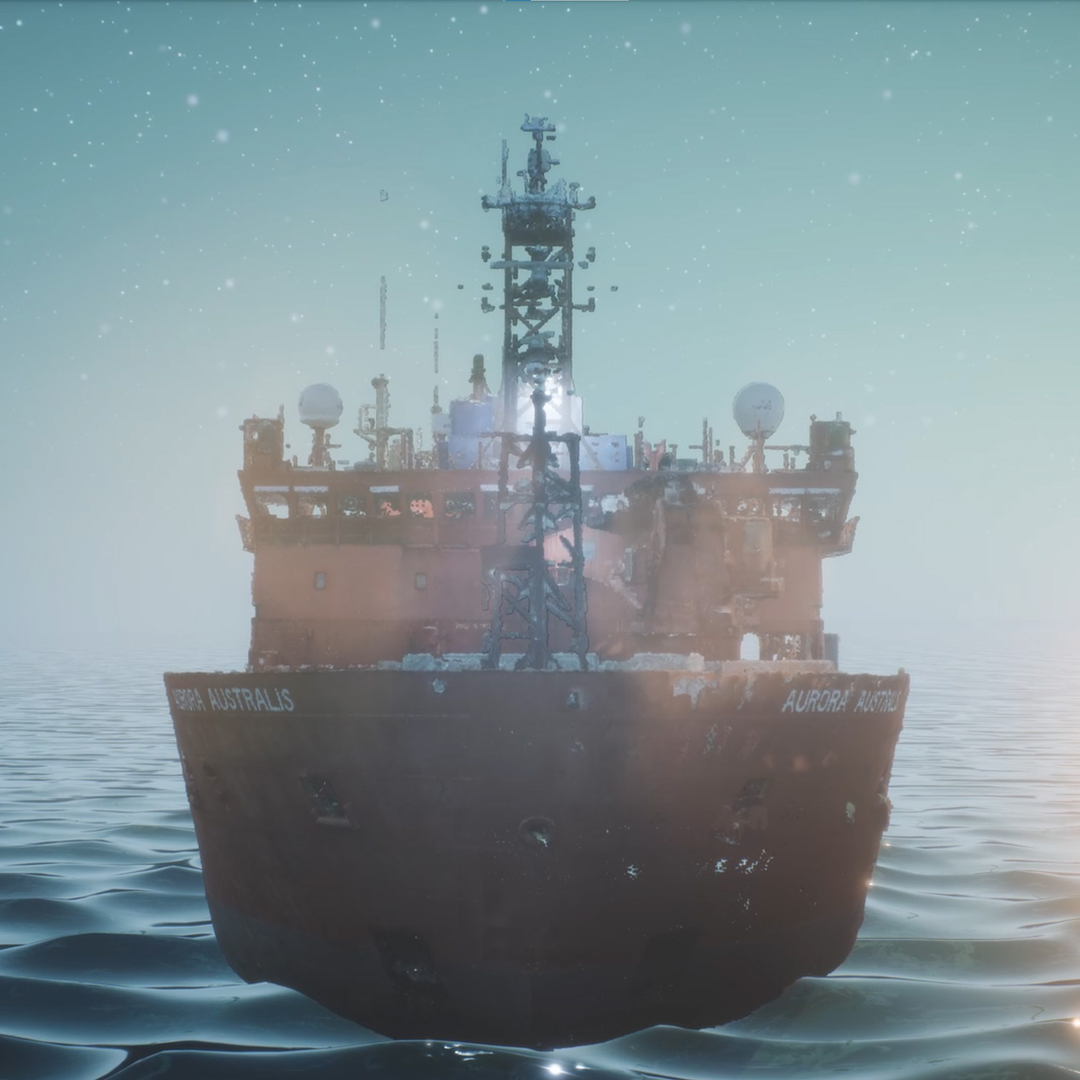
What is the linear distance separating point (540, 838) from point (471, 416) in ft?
66.5

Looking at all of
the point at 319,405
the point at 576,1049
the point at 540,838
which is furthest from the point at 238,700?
the point at 319,405

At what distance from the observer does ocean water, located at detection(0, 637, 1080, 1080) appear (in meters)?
9.39

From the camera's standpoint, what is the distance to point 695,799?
10203 millimetres

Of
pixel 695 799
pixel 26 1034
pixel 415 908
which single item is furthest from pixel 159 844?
pixel 695 799

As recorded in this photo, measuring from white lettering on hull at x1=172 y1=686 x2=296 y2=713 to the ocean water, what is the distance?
300 cm

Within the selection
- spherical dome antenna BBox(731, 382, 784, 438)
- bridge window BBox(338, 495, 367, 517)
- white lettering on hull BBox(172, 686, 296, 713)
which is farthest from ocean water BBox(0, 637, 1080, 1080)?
spherical dome antenna BBox(731, 382, 784, 438)

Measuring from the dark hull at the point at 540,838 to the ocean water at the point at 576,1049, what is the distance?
46 centimetres

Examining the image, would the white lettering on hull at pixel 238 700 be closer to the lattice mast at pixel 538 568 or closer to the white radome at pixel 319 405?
the lattice mast at pixel 538 568

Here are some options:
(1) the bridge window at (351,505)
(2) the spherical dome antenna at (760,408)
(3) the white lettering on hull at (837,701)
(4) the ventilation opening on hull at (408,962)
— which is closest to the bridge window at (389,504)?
(1) the bridge window at (351,505)

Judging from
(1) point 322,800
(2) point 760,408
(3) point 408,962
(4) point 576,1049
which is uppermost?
(2) point 760,408

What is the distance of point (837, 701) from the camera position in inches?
439

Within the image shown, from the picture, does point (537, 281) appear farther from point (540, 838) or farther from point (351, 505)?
point (540, 838)

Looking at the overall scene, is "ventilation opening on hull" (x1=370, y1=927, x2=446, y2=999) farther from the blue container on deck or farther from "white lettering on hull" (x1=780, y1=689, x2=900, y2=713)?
the blue container on deck

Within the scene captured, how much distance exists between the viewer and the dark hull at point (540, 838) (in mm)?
9859
